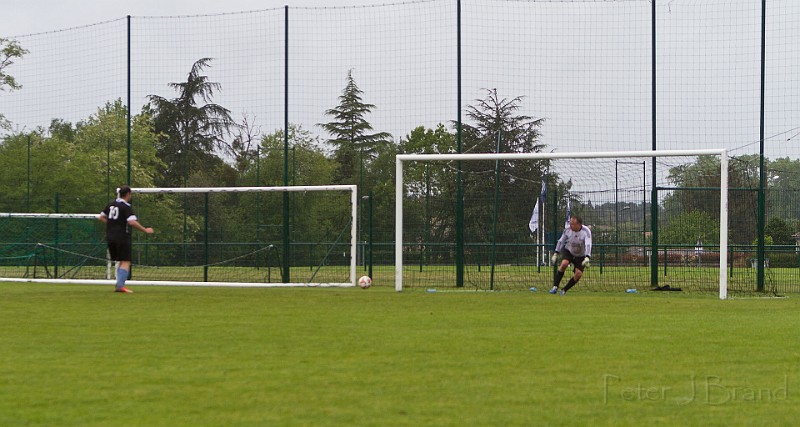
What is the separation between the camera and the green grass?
19.5 ft

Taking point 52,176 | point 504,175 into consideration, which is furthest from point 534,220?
point 52,176

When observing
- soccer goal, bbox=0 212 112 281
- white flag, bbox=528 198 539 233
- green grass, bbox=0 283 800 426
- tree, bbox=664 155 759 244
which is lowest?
green grass, bbox=0 283 800 426

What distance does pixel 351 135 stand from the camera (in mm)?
36938

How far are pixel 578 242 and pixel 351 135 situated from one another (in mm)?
Answer: 19352

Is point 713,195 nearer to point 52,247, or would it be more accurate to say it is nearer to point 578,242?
point 578,242

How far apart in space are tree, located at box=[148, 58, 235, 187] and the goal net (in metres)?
15.3

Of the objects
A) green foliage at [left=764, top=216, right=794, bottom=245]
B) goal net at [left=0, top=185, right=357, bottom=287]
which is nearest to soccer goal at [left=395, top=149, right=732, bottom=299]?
goal net at [left=0, top=185, right=357, bottom=287]

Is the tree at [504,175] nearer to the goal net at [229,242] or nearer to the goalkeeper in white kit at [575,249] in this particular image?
the goalkeeper in white kit at [575,249]

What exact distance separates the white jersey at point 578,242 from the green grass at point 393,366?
4.49 m

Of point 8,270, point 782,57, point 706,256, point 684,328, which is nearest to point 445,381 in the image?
point 684,328

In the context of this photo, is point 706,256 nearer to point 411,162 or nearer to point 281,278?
point 411,162

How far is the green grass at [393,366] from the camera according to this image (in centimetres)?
594

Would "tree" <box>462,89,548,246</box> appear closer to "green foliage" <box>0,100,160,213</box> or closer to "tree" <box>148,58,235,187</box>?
"green foliage" <box>0,100,160,213</box>

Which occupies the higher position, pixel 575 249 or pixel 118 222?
pixel 118 222
